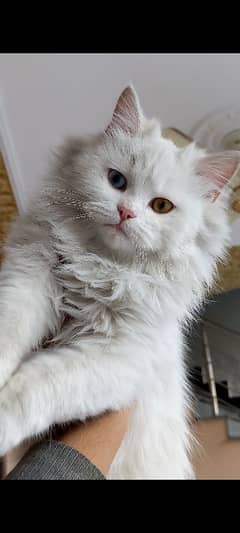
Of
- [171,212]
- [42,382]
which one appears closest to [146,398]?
[42,382]

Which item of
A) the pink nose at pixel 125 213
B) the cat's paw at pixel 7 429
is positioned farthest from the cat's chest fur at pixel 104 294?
the cat's paw at pixel 7 429

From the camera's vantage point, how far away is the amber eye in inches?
41.4

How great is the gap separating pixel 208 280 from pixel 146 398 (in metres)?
0.32

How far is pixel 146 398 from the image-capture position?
105 centimetres

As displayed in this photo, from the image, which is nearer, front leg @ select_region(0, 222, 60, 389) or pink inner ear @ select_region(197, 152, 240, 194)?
front leg @ select_region(0, 222, 60, 389)

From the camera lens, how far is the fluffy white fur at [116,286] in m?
0.86

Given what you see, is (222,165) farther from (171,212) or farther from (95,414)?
(95,414)

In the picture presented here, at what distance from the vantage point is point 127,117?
44.8 inches

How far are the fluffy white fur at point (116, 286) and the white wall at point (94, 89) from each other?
47.5 inches

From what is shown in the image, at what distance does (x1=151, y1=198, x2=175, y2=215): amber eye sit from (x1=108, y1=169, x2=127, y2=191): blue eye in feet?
0.26

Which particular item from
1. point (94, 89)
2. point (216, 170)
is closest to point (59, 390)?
point (216, 170)

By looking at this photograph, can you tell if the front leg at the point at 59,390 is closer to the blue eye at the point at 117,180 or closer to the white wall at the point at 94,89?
the blue eye at the point at 117,180

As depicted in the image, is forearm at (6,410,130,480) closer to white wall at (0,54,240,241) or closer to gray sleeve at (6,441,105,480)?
gray sleeve at (6,441,105,480)

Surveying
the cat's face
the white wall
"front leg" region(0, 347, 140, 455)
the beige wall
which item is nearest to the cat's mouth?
the cat's face
